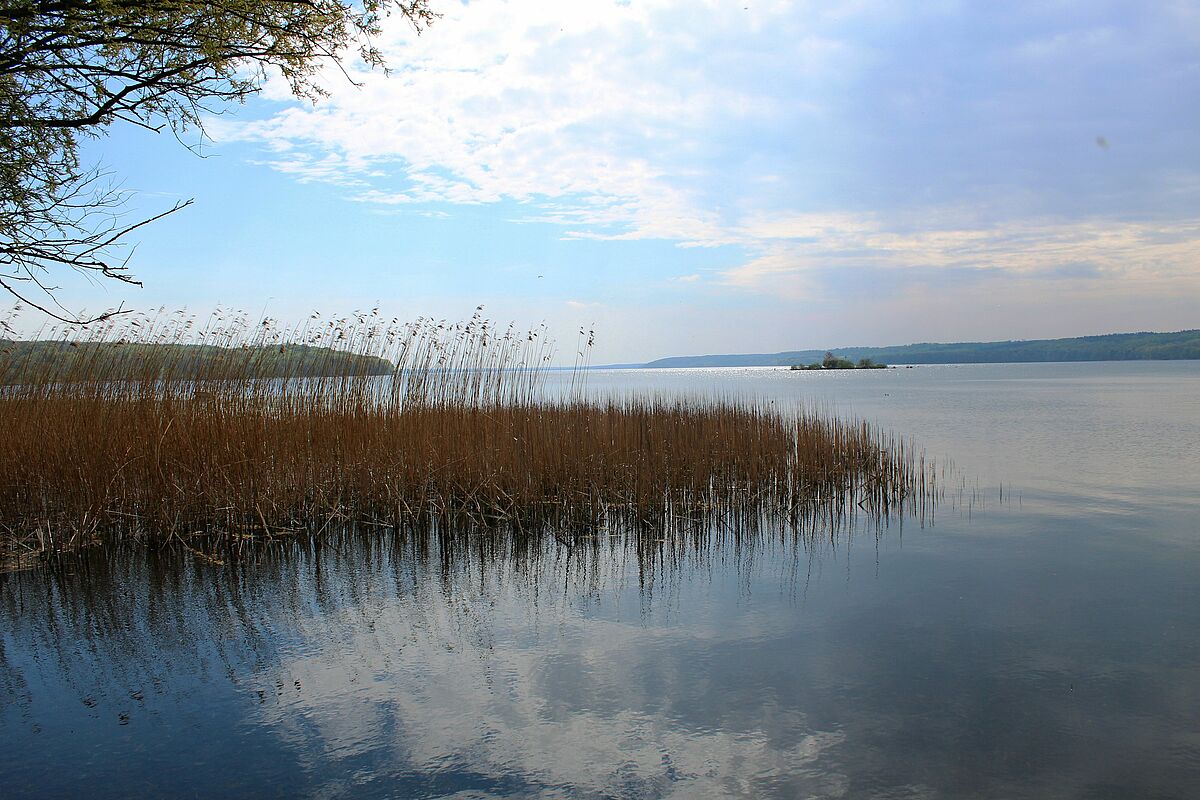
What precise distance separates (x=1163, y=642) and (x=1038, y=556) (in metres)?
1.97

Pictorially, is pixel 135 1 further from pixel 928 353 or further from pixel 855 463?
pixel 928 353

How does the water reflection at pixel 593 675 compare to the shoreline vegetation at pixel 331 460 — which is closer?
the water reflection at pixel 593 675

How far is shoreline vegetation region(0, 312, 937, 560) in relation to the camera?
6.03 meters

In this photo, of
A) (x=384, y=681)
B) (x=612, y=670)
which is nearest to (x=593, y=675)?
(x=612, y=670)

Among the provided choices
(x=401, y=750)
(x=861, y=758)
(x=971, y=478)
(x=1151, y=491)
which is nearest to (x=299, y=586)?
(x=401, y=750)

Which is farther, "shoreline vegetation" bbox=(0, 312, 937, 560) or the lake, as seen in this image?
"shoreline vegetation" bbox=(0, 312, 937, 560)

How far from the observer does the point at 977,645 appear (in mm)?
4195

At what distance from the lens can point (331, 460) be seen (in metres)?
6.93

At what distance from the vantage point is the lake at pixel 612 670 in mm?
2893

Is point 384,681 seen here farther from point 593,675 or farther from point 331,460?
Answer: point 331,460

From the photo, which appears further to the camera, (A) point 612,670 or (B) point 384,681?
(A) point 612,670

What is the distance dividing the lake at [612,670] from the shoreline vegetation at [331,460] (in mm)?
438

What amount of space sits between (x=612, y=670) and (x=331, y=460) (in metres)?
4.20

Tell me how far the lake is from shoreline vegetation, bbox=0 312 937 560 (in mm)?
438
